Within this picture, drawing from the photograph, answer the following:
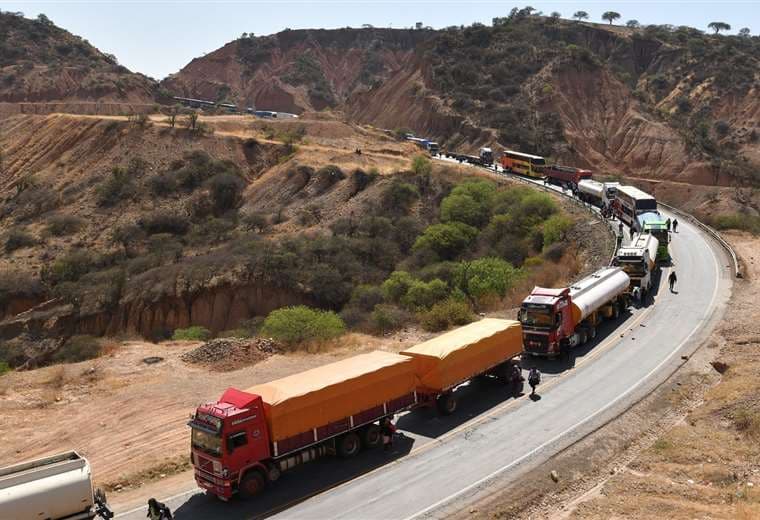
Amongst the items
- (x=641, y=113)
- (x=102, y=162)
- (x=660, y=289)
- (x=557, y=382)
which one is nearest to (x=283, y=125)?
(x=102, y=162)

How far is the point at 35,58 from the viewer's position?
436 ft

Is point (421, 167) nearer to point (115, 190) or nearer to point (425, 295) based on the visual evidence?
point (115, 190)

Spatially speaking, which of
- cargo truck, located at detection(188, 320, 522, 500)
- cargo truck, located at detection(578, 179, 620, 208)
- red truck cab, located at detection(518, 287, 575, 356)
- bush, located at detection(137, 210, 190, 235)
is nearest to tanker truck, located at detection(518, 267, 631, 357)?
red truck cab, located at detection(518, 287, 575, 356)

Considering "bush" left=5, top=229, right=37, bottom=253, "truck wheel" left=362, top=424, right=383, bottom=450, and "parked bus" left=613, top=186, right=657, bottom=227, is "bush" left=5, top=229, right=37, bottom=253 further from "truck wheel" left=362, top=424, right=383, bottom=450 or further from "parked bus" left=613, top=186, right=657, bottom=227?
"truck wheel" left=362, top=424, right=383, bottom=450

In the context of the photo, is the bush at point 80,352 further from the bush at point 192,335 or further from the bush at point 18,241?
the bush at point 18,241

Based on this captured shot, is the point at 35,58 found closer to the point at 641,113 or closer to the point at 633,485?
the point at 641,113

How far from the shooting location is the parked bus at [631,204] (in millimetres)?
51625

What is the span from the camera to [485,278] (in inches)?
1724

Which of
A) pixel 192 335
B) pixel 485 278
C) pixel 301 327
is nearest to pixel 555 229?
pixel 485 278

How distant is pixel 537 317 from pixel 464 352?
6.80 m

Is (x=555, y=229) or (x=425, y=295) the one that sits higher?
(x=555, y=229)

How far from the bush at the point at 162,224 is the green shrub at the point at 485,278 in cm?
3121

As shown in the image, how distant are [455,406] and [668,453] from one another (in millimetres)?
7085

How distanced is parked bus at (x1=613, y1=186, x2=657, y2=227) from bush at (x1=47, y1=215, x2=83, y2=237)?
49.0 meters
